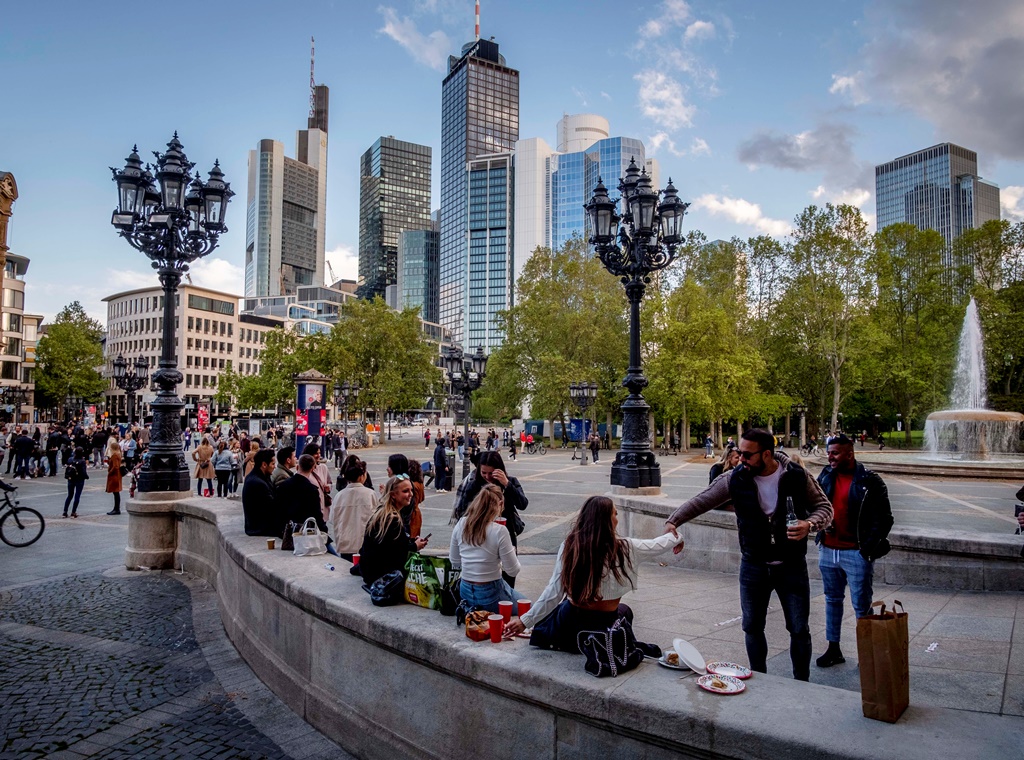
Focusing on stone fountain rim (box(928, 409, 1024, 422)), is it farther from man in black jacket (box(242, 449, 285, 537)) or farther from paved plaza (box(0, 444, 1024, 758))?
man in black jacket (box(242, 449, 285, 537))

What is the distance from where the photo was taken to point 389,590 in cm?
443

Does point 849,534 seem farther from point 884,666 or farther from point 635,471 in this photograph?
point 635,471

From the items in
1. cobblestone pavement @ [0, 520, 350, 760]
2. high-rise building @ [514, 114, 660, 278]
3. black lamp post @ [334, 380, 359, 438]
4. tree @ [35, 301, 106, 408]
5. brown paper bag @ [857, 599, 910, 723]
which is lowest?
cobblestone pavement @ [0, 520, 350, 760]

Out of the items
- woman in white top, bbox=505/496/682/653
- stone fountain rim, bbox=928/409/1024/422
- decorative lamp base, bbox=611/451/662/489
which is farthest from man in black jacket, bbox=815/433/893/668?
stone fountain rim, bbox=928/409/1024/422

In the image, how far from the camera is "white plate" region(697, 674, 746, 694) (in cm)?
296

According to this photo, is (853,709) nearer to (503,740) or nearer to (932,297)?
(503,740)

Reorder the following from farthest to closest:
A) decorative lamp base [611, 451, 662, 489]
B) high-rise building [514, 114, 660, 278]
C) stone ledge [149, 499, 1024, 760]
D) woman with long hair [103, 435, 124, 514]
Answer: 1. high-rise building [514, 114, 660, 278]
2. woman with long hair [103, 435, 124, 514]
3. decorative lamp base [611, 451, 662, 489]
4. stone ledge [149, 499, 1024, 760]

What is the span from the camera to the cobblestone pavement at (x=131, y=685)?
4535 mm

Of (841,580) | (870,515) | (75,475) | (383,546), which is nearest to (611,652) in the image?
(383,546)

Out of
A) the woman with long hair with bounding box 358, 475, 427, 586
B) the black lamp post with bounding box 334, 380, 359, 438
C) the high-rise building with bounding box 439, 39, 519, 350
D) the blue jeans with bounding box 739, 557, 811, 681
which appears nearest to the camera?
the blue jeans with bounding box 739, 557, 811, 681

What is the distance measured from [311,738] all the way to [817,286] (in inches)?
1809

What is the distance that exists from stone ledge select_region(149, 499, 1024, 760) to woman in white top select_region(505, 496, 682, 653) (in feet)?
0.45

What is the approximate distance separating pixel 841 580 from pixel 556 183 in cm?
15490

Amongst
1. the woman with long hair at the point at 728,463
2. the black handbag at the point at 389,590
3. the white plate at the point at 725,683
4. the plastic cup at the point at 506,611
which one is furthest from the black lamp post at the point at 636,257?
the white plate at the point at 725,683
